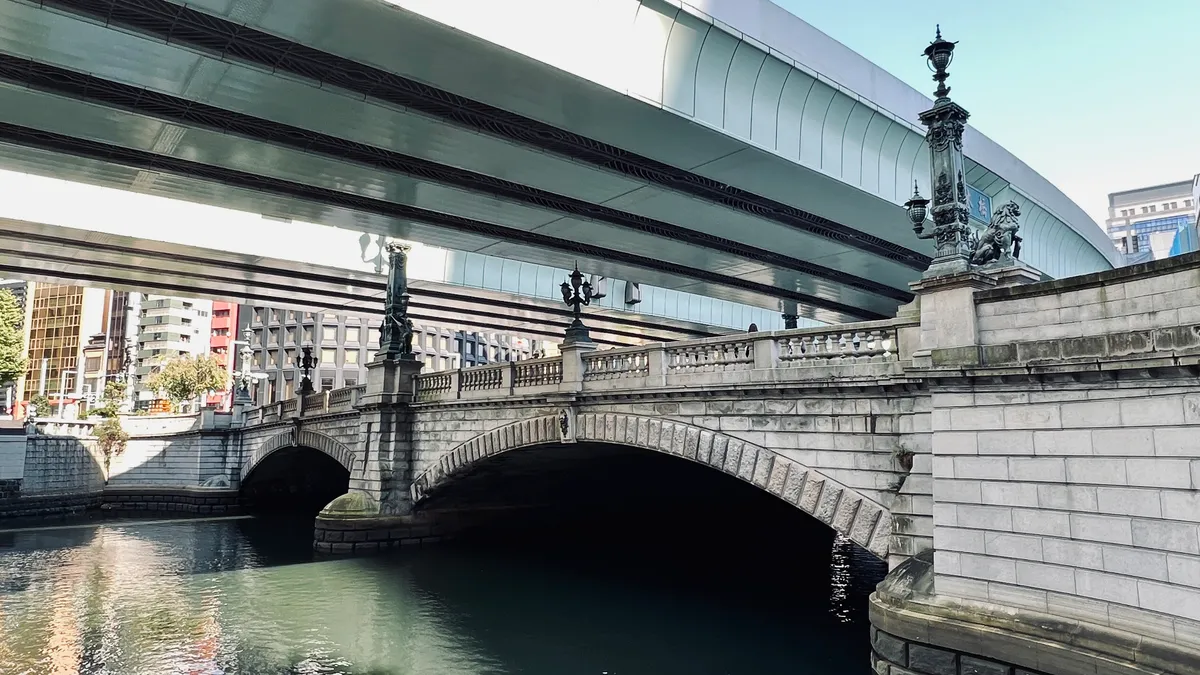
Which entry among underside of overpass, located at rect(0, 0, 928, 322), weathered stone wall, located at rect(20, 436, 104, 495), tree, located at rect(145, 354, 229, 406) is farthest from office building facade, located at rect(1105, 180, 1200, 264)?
weathered stone wall, located at rect(20, 436, 104, 495)

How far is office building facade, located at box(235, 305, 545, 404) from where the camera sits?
83438 mm

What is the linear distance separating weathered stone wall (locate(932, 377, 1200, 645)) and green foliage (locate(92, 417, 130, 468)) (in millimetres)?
50986

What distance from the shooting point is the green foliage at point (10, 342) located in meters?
50.8

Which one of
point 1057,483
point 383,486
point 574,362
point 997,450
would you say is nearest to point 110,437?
point 383,486

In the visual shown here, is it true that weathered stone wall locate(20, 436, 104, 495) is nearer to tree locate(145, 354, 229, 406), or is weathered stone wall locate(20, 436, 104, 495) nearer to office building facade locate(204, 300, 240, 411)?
tree locate(145, 354, 229, 406)

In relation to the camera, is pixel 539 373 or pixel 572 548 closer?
pixel 539 373

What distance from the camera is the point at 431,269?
3209 centimetres

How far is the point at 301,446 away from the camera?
36562mm

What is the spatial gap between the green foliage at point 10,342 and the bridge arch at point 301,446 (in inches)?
792

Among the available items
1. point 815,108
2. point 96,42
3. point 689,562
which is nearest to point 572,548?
point 689,562

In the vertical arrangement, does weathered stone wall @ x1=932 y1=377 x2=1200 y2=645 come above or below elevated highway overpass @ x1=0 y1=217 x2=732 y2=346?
below

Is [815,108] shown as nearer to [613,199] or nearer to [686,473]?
[613,199]

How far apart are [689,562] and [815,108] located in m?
14.9

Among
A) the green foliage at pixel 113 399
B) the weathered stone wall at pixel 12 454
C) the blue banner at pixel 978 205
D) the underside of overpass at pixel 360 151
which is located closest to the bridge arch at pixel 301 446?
the underside of overpass at pixel 360 151
